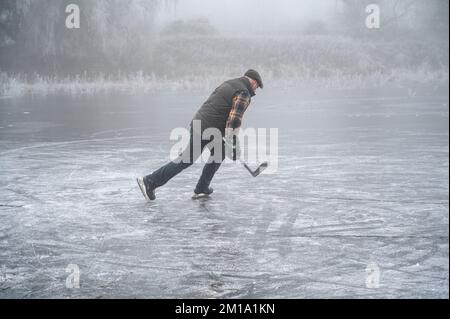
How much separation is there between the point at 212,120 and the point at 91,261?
259 cm

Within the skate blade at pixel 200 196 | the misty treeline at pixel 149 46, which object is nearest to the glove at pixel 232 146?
the skate blade at pixel 200 196

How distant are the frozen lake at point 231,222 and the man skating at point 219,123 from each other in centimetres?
29

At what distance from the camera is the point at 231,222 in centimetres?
698

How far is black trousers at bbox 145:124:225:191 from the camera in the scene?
783 centimetres

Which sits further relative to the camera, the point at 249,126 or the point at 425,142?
the point at 249,126

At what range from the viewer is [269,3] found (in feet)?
109

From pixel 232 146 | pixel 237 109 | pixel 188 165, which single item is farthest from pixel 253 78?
pixel 188 165

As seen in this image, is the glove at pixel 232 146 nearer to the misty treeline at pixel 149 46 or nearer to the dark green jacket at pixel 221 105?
the dark green jacket at pixel 221 105

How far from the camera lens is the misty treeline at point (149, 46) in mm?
28641

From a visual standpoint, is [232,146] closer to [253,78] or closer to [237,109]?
[237,109]

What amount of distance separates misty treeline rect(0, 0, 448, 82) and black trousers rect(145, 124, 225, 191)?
2108 centimetres

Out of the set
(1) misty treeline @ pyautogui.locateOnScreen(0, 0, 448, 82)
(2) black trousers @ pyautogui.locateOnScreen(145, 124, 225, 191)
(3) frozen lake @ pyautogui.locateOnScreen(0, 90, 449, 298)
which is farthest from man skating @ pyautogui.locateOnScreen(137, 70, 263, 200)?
(1) misty treeline @ pyautogui.locateOnScreen(0, 0, 448, 82)
